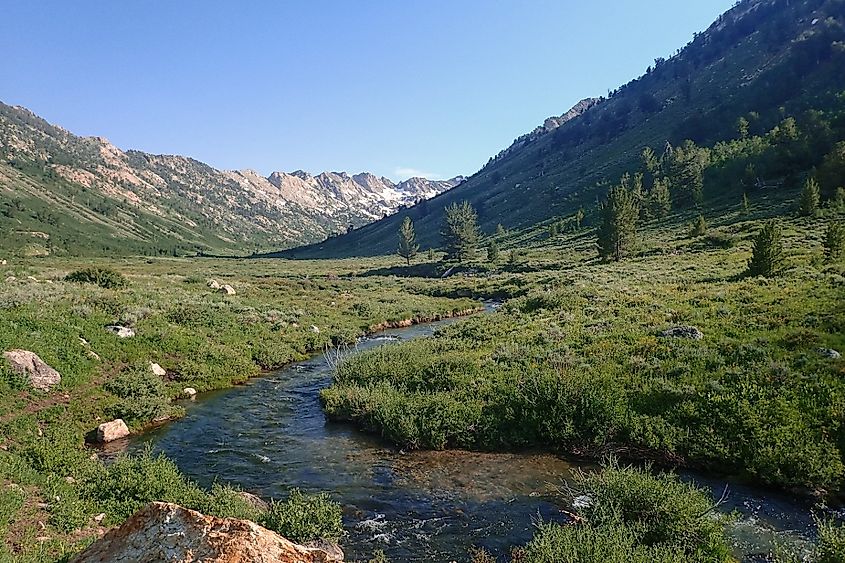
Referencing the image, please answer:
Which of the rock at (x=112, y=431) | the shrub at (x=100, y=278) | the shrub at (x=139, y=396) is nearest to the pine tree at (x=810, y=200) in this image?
the shrub at (x=139, y=396)

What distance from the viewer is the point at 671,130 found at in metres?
151

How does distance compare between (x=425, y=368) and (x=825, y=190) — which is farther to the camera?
(x=825, y=190)

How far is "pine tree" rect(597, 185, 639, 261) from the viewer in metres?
62.3

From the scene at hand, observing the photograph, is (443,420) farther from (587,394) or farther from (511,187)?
(511,187)

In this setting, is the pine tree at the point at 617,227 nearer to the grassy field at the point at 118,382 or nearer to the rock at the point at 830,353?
the grassy field at the point at 118,382

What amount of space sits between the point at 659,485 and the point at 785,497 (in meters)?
4.65

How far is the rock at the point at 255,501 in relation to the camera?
37.4 ft

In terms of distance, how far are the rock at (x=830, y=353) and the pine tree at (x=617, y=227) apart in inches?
1906

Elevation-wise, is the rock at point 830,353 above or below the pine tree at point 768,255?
below

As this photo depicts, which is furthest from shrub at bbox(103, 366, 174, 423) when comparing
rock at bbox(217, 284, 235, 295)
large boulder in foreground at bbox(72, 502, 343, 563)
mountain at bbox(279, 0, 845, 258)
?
mountain at bbox(279, 0, 845, 258)

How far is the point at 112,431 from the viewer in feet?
54.2

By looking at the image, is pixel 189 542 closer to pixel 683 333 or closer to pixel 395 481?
pixel 395 481

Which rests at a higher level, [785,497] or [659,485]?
[659,485]

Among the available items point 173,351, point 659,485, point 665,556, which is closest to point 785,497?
point 659,485
